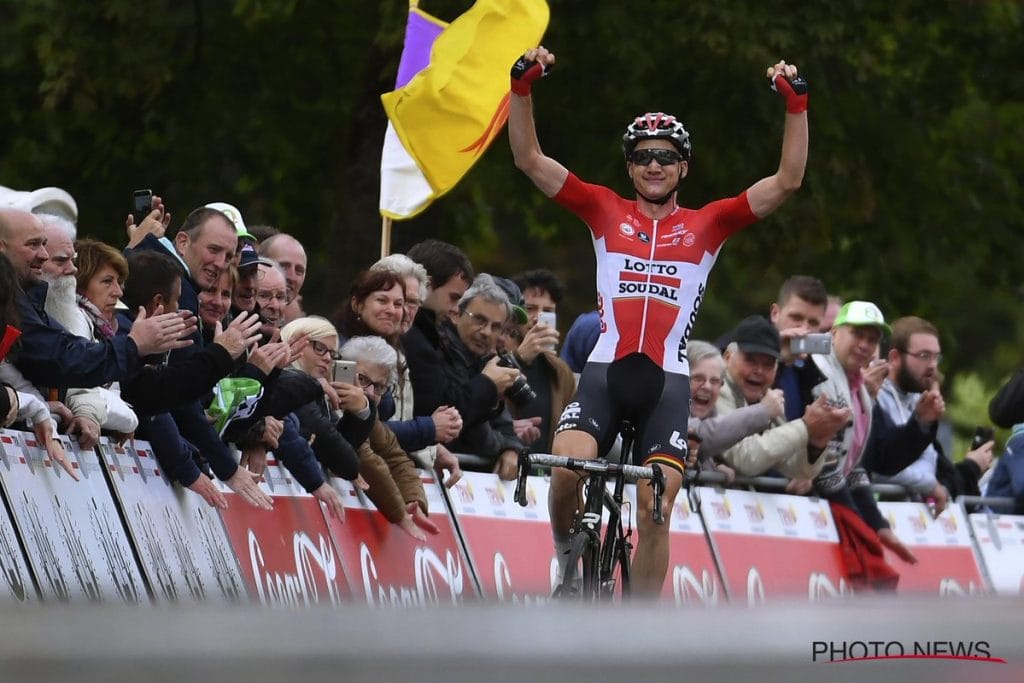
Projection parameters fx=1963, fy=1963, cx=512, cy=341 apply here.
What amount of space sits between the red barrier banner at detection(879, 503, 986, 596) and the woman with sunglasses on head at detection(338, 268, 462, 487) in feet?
16.1

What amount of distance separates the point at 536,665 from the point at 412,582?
25.8ft

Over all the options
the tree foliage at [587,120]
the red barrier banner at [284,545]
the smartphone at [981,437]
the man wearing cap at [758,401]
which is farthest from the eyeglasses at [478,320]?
the smartphone at [981,437]

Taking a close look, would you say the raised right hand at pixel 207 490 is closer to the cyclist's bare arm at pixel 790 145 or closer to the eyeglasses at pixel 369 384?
the eyeglasses at pixel 369 384

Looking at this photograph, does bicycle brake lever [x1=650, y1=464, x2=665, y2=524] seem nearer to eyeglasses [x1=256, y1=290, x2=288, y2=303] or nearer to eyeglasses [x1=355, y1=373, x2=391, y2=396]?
eyeglasses [x1=355, y1=373, x2=391, y2=396]

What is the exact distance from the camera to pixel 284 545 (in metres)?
8.29

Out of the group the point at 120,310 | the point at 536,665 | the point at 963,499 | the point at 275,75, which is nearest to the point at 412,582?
the point at 120,310

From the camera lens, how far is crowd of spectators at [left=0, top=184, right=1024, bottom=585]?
22.2ft

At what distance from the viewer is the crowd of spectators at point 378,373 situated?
6.75 meters

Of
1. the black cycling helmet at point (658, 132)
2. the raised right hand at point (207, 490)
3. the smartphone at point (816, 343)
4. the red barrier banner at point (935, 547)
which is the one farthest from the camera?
the red barrier banner at point (935, 547)

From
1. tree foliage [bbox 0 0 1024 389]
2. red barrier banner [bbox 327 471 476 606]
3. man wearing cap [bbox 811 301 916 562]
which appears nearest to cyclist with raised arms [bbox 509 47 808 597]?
red barrier banner [bbox 327 471 476 606]

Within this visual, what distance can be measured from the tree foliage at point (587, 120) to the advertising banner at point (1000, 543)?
3.59 meters

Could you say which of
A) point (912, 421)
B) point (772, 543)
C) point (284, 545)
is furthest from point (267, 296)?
point (912, 421)

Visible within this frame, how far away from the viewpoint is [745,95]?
54.2 feet

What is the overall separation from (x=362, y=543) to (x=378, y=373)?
79 cm
